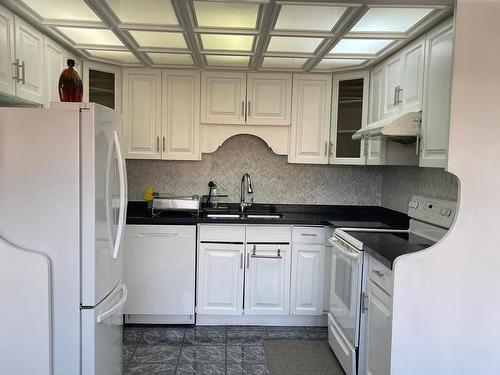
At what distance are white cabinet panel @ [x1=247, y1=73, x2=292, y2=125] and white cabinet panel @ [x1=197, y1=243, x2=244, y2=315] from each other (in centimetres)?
120

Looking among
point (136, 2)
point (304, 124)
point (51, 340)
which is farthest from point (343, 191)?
point (51, 340)

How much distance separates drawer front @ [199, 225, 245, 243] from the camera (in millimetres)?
3355

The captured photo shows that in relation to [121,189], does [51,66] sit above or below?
above

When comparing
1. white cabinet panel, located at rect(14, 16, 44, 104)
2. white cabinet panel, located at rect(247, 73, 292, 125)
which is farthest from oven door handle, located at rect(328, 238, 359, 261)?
white cabinet panel, located at rect(14, 16, 44, 104)

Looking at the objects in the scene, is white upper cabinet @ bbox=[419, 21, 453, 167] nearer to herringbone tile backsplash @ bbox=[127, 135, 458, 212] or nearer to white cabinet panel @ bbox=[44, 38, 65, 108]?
A: herringbone tile backsplash @ bbox=[127, 135, 458, 212]

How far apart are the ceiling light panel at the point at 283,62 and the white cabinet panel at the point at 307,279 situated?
158cm

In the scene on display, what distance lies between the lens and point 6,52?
2.32 meters

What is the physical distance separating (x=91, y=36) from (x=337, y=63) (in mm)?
1983

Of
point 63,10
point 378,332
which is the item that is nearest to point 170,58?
point 63,10

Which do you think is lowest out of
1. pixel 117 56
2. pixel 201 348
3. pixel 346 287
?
→ pixel 201 348

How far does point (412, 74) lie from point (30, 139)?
2.39 m

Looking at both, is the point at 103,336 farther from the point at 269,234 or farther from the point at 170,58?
the point at 170,58

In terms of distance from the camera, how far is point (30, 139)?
6.04 ft

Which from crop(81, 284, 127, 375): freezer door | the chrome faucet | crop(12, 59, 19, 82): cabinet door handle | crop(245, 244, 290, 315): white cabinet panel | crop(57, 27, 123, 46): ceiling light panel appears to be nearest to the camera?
crop(81, 284, 127, 375): freezer door
